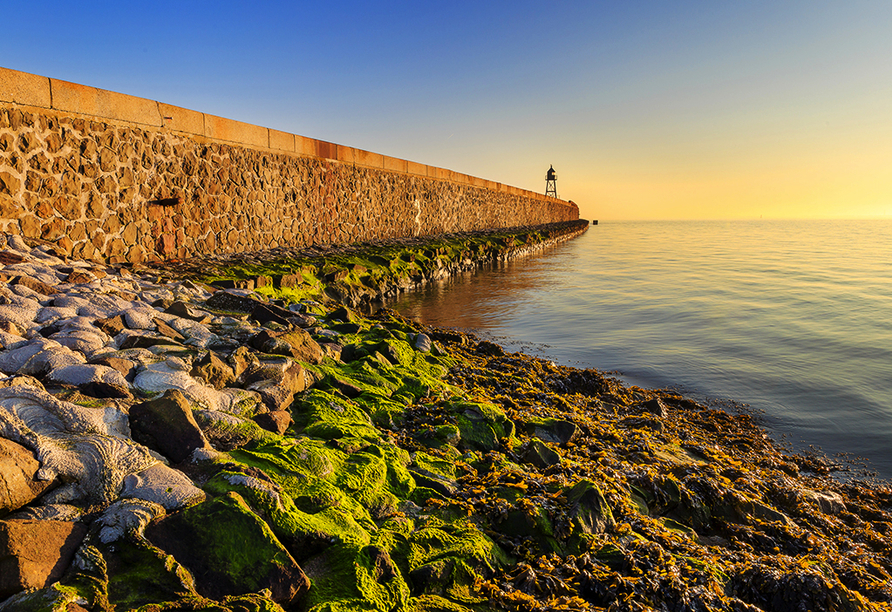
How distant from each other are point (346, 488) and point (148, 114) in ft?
24.4

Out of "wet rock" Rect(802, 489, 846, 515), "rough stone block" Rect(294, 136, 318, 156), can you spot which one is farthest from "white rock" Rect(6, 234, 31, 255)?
"wet rock" Rect(802, 489, 846, 515)

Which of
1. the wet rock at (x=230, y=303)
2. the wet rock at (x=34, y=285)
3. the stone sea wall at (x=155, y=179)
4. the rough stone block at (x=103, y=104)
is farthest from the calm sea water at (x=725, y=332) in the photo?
the wet rock at (x=34, y=285)

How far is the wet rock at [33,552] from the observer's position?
56.7 inches

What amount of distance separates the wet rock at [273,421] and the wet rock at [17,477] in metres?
1.18

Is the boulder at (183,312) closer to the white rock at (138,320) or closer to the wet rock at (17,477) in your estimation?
the white rock at (138,320)

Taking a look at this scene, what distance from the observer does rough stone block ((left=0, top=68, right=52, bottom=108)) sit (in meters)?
5.63

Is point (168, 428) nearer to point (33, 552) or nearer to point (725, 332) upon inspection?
point (33, 552)

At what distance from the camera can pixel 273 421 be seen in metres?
2.95

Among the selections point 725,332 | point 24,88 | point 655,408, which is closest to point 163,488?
point 655,408

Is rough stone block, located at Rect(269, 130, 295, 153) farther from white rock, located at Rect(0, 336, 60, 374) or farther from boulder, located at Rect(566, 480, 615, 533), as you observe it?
boulder, located at Rect(566, 480, 615, 533)

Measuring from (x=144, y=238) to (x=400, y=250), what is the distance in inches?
250

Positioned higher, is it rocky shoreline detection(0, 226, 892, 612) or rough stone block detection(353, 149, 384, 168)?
rough stone block detection(353, 149, 384, 168)

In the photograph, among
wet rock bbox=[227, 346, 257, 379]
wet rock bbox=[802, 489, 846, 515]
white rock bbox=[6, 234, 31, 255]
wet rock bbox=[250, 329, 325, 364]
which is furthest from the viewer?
white rock bbox=[6, 234, 31, 255]

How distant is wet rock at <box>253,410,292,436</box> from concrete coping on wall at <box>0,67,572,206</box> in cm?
562
